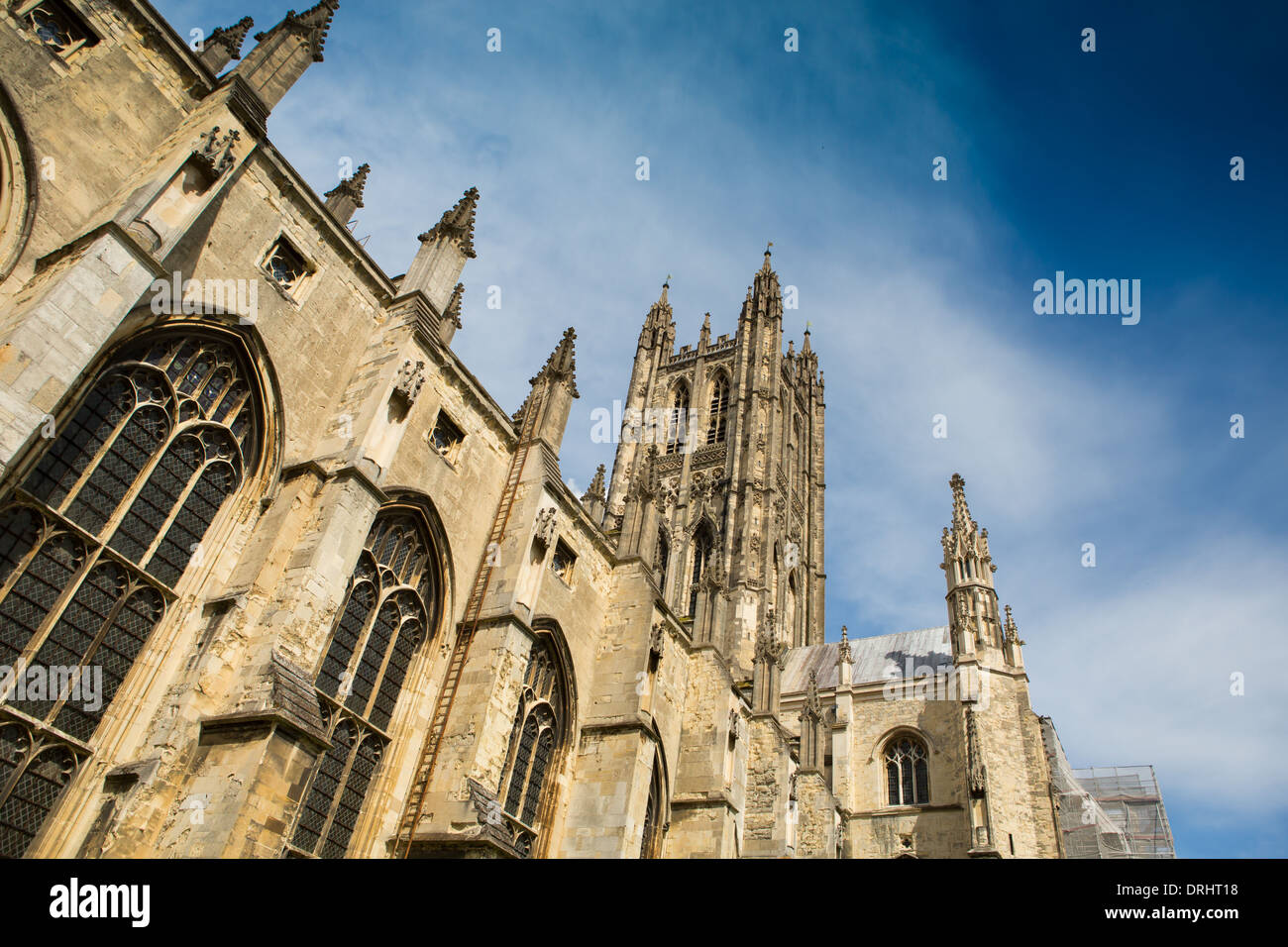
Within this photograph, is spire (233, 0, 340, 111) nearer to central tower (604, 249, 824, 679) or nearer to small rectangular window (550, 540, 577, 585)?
small rectangular window (550, 540, 577, 585)

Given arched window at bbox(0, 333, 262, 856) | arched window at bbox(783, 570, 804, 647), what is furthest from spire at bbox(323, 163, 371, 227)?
arched window at bbox(783, 570, 804, 647)

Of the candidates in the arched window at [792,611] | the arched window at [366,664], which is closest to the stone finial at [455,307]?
the arched window at [366,664]

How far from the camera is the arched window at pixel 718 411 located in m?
45.0

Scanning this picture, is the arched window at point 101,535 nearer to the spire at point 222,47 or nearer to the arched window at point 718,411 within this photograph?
the spire at point 222,47

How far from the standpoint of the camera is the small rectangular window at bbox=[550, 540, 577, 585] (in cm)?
1455

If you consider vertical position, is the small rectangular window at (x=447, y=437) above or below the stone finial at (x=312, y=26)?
below

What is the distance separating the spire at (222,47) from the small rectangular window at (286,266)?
2.29 meters

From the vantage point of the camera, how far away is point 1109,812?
31.9 metres

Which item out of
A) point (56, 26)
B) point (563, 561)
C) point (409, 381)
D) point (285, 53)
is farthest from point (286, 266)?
point (563, 561)
